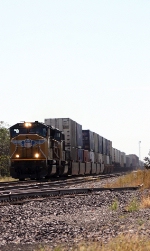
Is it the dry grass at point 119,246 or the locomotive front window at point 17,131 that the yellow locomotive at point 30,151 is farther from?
the dry grass at point 119,246

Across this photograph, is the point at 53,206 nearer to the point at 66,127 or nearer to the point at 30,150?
the point at 30,150

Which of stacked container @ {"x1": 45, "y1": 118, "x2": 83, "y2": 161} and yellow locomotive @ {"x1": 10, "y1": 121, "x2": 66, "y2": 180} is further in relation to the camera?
stacked container @ {"x1": 45, "y1": 118, "x2": 83, "y2": 161}

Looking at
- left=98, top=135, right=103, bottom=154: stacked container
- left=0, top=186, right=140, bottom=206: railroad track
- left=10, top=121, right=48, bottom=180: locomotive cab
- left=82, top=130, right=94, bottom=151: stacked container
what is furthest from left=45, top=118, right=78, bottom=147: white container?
left=0, top=186, right=140, bottom=206: railroad track

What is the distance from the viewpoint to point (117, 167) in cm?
7119

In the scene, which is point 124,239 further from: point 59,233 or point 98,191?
point 98,191

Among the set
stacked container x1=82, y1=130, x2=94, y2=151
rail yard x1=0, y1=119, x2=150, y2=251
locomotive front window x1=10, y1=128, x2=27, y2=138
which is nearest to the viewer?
rail yard x1=0, y1=119, x2=150, y2=251

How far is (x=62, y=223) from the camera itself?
907 cm

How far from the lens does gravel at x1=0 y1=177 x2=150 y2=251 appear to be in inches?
284

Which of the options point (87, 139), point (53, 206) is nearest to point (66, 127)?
point (87, 139)

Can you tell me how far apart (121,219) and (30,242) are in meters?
2.71

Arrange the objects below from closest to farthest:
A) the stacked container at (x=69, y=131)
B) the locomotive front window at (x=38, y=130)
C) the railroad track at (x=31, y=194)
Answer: the railroad track at (x=31, y=194) < the locomotive front window at (x=38, y=130) < the stacked container at (x=69, y=131)

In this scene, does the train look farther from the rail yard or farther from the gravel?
the gravel

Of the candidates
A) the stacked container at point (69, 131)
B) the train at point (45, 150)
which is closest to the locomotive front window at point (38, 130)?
the train at point (45, 150)

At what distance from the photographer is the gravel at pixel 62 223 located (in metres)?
7.20
